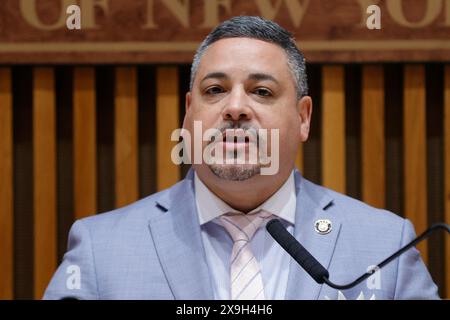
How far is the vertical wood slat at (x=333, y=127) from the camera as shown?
1.84 meters

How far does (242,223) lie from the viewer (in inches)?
50.8

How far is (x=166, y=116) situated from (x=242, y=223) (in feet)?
2.08

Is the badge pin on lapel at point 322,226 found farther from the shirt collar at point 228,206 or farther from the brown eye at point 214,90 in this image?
the brown eye at point 214,90

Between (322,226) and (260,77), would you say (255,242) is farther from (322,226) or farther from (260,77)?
(260,77)

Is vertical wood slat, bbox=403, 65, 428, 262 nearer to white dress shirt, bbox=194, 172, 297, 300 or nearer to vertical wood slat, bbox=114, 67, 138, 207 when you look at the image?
white dress shirt, bbox=194, 172, 297, 300

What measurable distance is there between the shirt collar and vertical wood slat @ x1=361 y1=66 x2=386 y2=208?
558 millimetres

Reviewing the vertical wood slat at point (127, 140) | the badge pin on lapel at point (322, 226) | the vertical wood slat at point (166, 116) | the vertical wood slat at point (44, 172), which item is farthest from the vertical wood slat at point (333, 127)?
the vertical wood slat at point (44, 172)

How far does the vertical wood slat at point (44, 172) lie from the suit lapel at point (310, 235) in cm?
75

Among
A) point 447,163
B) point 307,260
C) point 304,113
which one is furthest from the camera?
point 447,163

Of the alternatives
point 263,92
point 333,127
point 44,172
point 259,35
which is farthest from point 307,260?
point 44,172
